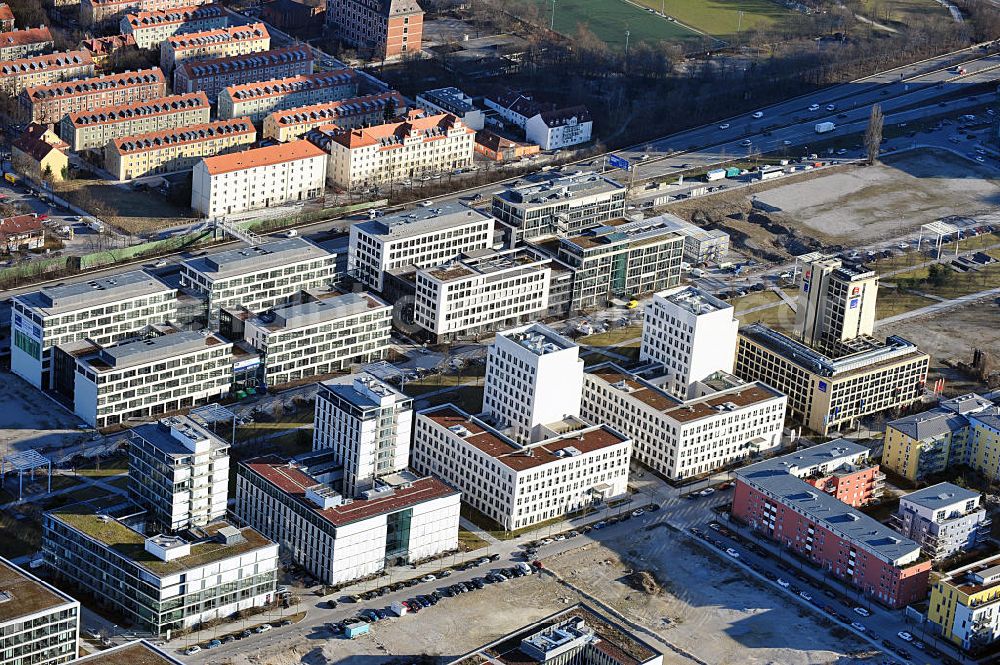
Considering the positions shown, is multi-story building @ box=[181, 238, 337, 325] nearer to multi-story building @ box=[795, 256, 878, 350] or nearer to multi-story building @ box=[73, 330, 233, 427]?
multi-story building @ box=[73, 330, 233, 427]

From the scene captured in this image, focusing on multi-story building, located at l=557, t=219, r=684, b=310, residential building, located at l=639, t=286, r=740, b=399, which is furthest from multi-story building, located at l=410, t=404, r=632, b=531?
multi-story building, located at l=557, t=219, r=684, b=310

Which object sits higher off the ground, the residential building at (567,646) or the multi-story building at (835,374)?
the multi-story building at (835,374)

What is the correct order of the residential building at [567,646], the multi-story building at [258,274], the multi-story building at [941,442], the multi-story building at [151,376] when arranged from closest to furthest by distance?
the residential building at [567,646] < the multi-story building at [151,376] < the multi-story building at [941,442] < the multi-story building at [258,274]

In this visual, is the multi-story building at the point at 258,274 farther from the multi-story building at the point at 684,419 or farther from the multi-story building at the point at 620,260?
the multi-story building at the point at 684,419

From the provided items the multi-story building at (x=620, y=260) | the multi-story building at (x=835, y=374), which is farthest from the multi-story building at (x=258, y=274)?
the multi-story building at (x=835, y=374)

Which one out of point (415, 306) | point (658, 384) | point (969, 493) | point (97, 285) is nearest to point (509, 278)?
point (415, 306)

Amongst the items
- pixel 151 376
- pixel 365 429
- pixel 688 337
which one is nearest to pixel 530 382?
pixel 365 429

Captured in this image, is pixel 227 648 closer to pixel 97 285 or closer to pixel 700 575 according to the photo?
pixel 700 575

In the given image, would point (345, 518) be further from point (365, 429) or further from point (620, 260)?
point (620, 260)
